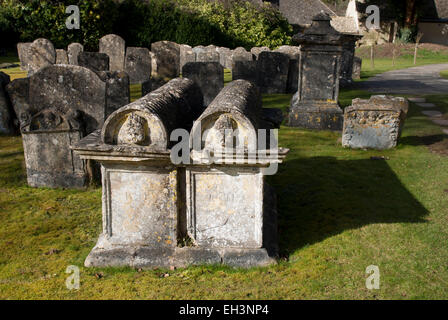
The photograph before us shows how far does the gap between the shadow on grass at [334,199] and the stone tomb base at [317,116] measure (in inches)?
98.2

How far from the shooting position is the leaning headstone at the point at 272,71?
47.5 ft

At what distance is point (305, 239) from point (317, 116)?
5.90 metres

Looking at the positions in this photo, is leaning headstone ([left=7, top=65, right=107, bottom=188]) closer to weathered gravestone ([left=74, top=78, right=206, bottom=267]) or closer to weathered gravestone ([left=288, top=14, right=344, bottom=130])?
weathered gravestone ([left=74, top=78, right=206, bottom=267])

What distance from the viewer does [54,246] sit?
4.99 metres

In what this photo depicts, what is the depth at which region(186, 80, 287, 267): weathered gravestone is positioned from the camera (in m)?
4.08

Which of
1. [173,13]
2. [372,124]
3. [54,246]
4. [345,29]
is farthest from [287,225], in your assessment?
[345,29]

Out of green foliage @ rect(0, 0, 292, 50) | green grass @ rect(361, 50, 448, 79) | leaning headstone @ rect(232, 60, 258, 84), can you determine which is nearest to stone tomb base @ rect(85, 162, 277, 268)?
leaning headstone @ rect(232, 60, 258, 84)

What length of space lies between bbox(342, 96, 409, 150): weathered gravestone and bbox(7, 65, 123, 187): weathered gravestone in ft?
15.9

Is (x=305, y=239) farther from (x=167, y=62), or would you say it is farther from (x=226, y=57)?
(x=226, y=57)

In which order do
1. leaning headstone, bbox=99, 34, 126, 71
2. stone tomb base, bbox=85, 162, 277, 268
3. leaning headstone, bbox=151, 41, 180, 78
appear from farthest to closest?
leaning headstone, bbox=99, 34, 126, 71 < leaning headstone, bbox=151, 41, 180, 78 < stone tomb base, bbox=85, 162, 277, 268

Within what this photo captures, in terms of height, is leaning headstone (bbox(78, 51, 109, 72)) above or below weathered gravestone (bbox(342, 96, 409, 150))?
above

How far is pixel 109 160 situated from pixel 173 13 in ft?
69.0

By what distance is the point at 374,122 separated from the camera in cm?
855

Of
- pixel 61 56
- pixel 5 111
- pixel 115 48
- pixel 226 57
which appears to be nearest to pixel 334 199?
pixel 5 111
